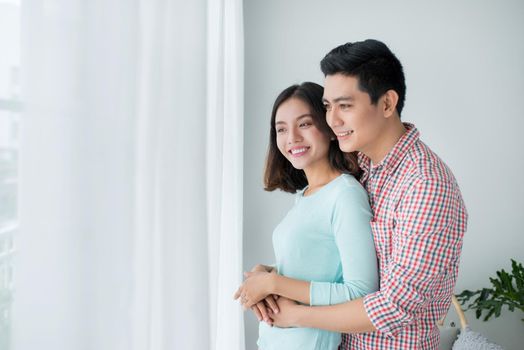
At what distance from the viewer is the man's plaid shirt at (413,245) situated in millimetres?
909

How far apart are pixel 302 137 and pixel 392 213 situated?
1.20 ft

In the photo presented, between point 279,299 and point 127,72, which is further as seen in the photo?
point 279,299

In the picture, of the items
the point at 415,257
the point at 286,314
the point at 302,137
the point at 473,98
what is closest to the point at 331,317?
the point at 286,314

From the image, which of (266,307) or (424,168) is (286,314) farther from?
(424,168)

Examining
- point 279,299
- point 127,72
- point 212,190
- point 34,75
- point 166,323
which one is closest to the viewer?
point 34,75

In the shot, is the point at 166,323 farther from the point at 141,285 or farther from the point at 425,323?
the point at 425,323

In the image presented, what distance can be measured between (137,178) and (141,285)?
212 mm

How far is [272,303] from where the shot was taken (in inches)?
44.0

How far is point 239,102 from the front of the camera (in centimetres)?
223

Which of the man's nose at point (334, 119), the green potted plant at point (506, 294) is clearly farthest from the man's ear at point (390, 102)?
the green potted plant at point (506, 294)

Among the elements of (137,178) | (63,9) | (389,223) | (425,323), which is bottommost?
(425,323)

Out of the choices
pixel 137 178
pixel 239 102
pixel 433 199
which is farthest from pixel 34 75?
pixel 239 102

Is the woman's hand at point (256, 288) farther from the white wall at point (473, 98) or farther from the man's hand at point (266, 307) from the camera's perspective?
the white wall at point (473, 98)

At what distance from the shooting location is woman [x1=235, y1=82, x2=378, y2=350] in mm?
1042
